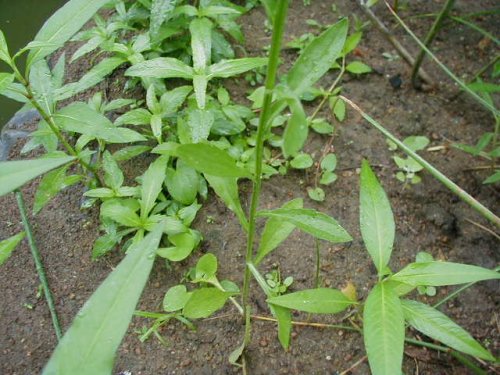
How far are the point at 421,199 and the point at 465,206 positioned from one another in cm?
16

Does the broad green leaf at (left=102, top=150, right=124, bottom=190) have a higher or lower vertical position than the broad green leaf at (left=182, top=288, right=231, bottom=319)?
higher

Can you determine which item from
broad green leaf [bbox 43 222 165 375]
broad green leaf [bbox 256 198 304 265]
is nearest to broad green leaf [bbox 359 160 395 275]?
broad green leaf [bbox 256 198 304 265]

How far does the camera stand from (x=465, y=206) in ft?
5.87

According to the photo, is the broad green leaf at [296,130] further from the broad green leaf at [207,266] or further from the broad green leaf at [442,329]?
the broad green leaf at [207,266]

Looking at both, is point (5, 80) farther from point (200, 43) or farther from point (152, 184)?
point (200, 43)

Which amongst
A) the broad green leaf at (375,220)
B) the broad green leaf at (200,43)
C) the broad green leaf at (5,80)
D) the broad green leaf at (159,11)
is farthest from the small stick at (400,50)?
the broad green leaf at (5,80)

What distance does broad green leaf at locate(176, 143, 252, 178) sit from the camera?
946 mm

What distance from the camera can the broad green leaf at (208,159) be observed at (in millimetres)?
946

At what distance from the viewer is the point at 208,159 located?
969mm

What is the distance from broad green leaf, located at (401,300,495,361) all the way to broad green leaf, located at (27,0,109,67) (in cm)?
104

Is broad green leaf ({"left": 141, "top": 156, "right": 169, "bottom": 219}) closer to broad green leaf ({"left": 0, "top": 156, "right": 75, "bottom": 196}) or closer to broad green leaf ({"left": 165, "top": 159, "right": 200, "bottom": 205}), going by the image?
broad green leaf ({"left": 165, "top": 159, "right": 200, "bottom": 205})

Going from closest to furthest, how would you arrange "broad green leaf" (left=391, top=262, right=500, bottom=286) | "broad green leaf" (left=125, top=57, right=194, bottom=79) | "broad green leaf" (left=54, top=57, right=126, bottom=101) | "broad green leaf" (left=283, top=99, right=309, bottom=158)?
"broad green leaf" (left=283, top=99, right=309, bottom=158) → "broad green leaf" (left=391, top=262, right=500, bottom=286) → "broad green leaf" (left=125, top=57, right=194, bottom=79) → "broad green leaf" (left=54, top=57, right=126, bottom=101)

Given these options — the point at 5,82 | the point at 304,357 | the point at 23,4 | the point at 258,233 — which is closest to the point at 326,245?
the point at 258,233

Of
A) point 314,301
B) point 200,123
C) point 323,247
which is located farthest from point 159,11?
point 314,301
